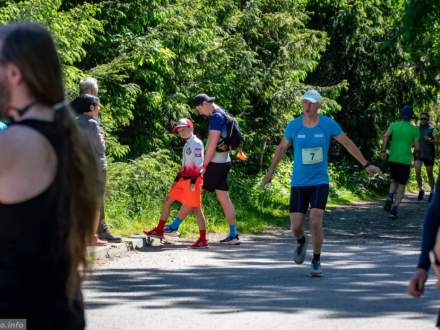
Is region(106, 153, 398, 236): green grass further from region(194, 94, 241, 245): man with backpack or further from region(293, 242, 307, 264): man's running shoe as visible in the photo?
region(293, 242, 307, 264): man's running shoe

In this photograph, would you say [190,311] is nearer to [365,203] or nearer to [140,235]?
[140,235]

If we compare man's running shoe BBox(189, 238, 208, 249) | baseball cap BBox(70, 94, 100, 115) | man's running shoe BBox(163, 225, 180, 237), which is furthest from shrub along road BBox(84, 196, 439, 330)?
baseball cap BBox(70, 94, 100, 115)

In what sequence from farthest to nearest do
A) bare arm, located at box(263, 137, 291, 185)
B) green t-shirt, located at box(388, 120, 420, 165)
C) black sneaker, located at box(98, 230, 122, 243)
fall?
green t-shirt, located at box(388, 120, 420, 165) → black sneaker, located at box(98, 230, 122, 243) → bare arm, located at box(263, 137, 291, 185)

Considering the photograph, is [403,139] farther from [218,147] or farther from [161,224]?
[161,224]

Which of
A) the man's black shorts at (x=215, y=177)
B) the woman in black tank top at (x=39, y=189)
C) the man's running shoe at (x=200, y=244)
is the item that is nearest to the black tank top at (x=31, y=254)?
the woman in black tank top at (x=39, y=189)

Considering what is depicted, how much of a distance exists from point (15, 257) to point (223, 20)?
59.8 feet

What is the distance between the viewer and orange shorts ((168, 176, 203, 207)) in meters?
14.3

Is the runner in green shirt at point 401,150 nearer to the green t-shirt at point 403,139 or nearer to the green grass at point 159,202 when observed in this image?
the green t-shirt at point 403,139

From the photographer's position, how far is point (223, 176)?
14.7 meters

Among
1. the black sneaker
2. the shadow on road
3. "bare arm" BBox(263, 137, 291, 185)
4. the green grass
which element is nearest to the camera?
the shadow on road

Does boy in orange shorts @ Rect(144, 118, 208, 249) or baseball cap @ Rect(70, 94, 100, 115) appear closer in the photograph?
baseball cap @ Rect(70, 94, 100, 115)

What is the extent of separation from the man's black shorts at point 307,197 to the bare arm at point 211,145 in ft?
9.68

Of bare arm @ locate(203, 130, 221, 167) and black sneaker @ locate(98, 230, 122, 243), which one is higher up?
bare arm @ locate(203, 130, 221, 167)

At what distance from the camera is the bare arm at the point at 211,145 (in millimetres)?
14281
